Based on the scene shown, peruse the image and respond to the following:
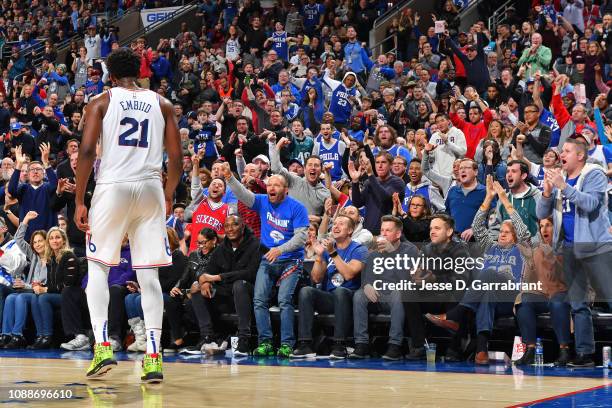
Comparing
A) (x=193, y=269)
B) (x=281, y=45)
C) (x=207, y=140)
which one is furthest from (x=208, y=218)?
(x=281, y=45)

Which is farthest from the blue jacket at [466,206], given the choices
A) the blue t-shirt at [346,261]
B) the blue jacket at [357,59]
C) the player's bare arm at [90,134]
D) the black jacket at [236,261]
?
the blue jacket at [357,59]

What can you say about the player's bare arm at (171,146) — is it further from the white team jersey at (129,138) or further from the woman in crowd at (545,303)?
the woman in crowd at (545,303)

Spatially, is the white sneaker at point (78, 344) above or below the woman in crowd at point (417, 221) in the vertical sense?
below

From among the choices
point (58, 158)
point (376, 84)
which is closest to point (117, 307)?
point (58, 158)

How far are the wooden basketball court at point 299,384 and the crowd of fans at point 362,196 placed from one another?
861mm

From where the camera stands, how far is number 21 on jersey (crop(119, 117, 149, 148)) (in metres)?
7.07

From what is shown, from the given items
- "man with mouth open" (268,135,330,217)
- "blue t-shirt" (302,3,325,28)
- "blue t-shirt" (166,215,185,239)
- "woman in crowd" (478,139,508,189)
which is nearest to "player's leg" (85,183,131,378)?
"man with mouth open" (268,135,330,217)

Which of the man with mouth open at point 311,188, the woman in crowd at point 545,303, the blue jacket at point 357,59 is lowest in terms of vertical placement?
the woman in crowd at point 545,303

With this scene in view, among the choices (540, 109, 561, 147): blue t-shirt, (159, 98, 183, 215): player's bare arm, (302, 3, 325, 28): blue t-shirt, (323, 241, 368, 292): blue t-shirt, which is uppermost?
(302, 3, 325, 28): blue t-shirt

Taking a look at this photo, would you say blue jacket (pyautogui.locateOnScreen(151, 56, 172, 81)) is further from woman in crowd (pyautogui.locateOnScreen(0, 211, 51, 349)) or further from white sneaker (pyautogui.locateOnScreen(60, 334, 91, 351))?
white sneaker (pyautogui.locateOnScreen(60, 334, 91, 351))

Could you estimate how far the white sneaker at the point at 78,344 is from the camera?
10984 mm

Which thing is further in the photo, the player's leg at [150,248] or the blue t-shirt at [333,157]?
the blue t-shirt at [333,157]

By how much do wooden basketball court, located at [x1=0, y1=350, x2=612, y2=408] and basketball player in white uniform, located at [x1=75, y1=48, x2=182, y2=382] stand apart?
0.45m

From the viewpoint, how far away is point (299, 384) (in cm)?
722
